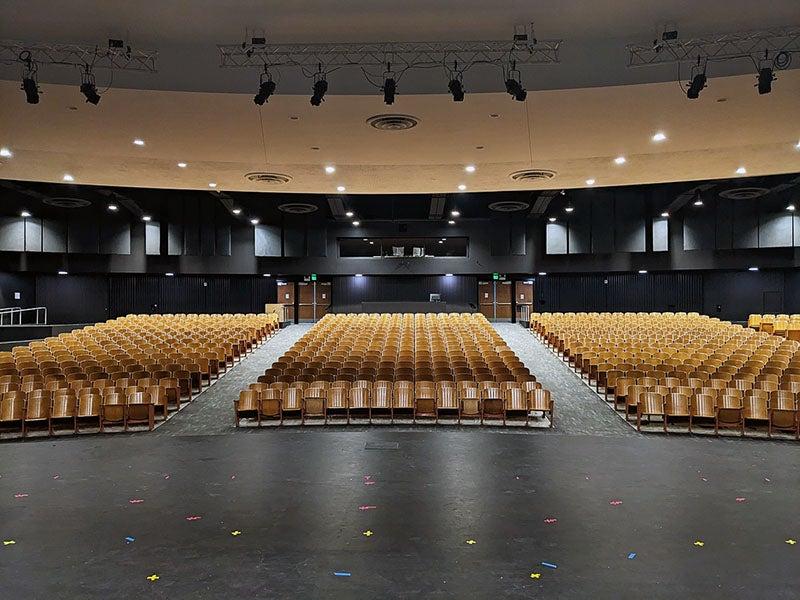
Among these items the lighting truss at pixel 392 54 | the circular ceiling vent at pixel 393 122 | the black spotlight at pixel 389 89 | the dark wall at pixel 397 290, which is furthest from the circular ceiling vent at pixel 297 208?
the black spotlight at pixel 389 89

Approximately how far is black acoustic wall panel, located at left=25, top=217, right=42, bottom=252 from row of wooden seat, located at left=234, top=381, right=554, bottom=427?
16979 mm

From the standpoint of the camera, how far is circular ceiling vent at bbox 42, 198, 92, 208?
19.6m

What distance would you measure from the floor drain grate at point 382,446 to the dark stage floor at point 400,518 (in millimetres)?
49

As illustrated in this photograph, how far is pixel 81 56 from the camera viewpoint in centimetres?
756

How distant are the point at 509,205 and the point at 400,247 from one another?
5128 mm

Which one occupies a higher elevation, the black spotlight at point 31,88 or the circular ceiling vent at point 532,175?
the circular ceiling vent at point 532,175

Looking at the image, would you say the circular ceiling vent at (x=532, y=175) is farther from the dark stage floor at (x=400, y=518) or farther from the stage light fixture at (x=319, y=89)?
the dark stage floor at (x=400, y=518)

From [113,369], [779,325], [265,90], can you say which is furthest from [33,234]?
[779,325]

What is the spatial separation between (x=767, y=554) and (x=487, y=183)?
42.7ft

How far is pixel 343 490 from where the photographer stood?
213 inches

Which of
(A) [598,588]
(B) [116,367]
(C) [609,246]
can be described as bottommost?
(A) [598,588]

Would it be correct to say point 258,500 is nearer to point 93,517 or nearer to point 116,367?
point 93,517

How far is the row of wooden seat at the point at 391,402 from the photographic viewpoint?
831cm

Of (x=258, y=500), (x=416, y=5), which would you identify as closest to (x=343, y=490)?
(x=258, y=500)
